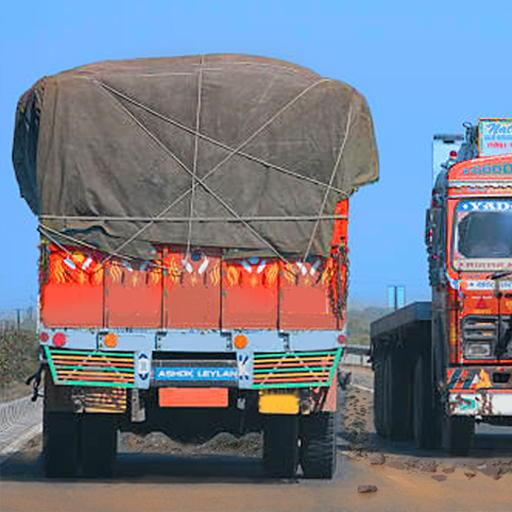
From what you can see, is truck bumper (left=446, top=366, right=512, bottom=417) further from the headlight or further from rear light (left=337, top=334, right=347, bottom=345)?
rear light (left=337, top=334, right=347, bottom=345)

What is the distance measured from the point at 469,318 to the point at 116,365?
18.6 feet

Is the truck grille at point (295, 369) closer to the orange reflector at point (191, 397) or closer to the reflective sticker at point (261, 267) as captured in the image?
the orange reflector at point (191, 397)

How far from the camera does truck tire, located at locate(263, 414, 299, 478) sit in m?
16.2

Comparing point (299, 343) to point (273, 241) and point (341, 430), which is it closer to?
point (273, 241)

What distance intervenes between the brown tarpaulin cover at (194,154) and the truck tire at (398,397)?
323 inches

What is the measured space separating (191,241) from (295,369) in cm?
153

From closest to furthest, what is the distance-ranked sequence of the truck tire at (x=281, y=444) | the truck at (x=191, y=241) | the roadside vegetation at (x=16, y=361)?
the truck at (x=191, y=241) → the truck tire at (x=281, y=444) → the roadside vegetation at (x=16, y=361)

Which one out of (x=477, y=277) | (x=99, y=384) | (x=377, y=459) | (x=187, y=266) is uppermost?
(x=187, y=266)

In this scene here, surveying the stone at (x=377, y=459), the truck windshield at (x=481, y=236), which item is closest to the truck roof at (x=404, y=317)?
the stone at (x=377, y=459)

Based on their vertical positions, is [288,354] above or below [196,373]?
above

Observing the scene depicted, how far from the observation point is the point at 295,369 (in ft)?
50.3

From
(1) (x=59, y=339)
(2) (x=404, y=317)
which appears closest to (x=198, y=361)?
(1) (x=59, y=339)

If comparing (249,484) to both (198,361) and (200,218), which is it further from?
(200,218)

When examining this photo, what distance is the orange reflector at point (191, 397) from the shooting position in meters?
15.1
